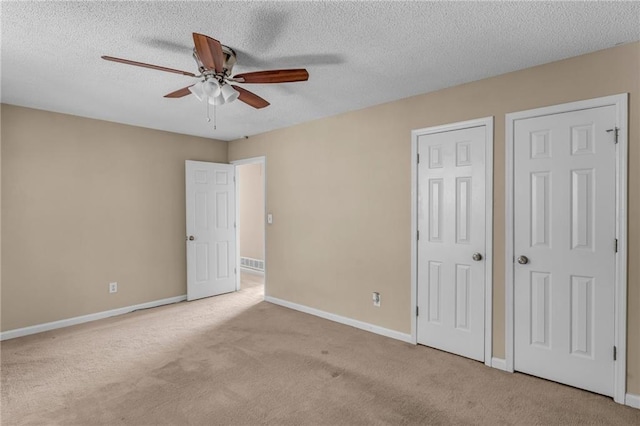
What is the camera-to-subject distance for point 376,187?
12.2 feet

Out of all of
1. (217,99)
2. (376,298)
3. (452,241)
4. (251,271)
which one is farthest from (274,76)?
(251,271)

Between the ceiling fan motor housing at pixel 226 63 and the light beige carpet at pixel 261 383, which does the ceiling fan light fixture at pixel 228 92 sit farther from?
the light beige carpet at pixel 261 383

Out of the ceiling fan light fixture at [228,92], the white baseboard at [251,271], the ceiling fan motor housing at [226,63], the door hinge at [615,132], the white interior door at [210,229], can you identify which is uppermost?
the ceiling fan motor housing at [226,63]

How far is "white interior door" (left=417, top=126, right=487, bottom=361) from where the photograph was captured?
3.00 meters

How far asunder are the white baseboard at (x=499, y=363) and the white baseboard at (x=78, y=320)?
4072 millimetres

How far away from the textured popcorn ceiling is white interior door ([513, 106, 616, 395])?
62cm

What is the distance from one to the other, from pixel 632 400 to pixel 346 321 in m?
2.47

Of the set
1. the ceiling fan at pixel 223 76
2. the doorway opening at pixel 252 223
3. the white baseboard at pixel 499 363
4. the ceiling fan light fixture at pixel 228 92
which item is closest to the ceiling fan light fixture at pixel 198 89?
the ceiling fan at pixel 223 76

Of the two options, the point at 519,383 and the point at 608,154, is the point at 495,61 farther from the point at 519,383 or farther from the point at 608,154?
the point at 519,383

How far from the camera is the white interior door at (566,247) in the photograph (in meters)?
2.41

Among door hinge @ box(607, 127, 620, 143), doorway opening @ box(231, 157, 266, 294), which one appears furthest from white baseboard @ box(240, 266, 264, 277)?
door hinge @ box(607, 127, 620, 143)

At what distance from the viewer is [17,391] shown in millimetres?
2553

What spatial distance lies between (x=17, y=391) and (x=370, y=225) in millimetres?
3298

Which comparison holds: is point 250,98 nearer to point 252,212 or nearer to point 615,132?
point 615,132
